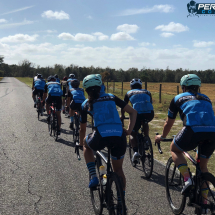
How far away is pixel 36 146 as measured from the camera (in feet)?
23.2

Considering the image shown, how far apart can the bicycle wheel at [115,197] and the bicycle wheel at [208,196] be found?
975mm

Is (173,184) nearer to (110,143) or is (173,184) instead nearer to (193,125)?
(193,125)

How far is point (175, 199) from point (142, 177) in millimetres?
1266

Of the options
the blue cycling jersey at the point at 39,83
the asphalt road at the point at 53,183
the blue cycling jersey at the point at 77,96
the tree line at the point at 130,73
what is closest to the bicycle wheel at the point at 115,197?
the asphalt road at the point at 53,183

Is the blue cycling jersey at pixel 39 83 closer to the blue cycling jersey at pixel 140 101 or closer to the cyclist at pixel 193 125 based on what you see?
the blue cycling jersey at pixel 140 101

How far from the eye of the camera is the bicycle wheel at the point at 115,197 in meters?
2.67

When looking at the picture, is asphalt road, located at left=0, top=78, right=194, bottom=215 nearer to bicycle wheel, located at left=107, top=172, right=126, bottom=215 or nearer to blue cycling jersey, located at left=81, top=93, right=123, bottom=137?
bicycle wheel, located at left=107, top=172, right=126, bottom=215

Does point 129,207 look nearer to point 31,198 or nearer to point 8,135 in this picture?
point 31,198

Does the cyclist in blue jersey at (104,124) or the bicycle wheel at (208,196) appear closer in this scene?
the bicycle wheel at (208,196)

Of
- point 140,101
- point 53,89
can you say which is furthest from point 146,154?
point 53,89

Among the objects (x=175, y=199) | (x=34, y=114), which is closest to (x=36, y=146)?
(x=175, y=199)

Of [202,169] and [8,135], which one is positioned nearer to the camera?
[202,169]

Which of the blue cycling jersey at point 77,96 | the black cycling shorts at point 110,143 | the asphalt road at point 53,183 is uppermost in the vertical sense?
the blue cycling jersey at point 77,96

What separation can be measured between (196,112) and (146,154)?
234 cm
